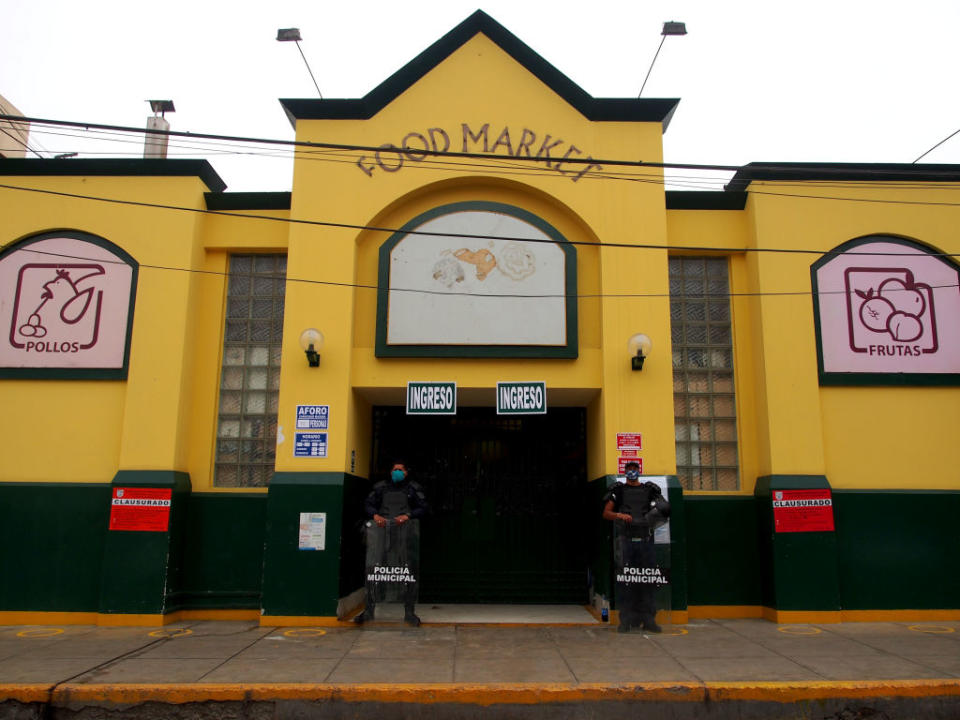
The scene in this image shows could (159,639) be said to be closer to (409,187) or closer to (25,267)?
(25,267)

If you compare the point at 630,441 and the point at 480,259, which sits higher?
the point at 480,259

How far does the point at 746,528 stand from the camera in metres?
10.5

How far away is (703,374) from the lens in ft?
36.4

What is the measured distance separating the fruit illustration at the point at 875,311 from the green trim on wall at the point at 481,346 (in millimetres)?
4174

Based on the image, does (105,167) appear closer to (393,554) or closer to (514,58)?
(514,58)

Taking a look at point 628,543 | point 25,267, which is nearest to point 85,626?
point 25,267

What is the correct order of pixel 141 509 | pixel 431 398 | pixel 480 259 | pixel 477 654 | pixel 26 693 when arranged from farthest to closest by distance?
pixel 480 259 < pixel 431 398 < pixel 141 509 < pixel 477 654 < pixel 26 693

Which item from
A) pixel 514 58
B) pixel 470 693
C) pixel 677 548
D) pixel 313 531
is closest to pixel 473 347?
pixel 313 531

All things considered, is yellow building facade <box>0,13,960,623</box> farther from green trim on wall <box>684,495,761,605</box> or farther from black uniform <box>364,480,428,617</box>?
black uniform <box>364,480,428,617</box>

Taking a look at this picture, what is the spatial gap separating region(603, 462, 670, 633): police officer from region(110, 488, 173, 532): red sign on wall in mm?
5799

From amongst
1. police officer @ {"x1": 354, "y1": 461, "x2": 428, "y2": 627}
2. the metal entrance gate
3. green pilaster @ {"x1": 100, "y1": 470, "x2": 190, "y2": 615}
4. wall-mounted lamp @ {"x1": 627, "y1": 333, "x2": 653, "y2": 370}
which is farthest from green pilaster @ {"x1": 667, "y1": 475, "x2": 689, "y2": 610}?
green pilaster @ {"x1": 100, "y1": 470, "x2": 190, "y2": 615}

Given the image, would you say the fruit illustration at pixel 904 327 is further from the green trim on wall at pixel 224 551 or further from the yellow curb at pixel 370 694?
the green trim on wall at pixel 224 551

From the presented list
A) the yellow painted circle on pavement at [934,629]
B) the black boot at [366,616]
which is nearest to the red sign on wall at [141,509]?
the black boot at [366,616]

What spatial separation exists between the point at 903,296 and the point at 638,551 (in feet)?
17.9
